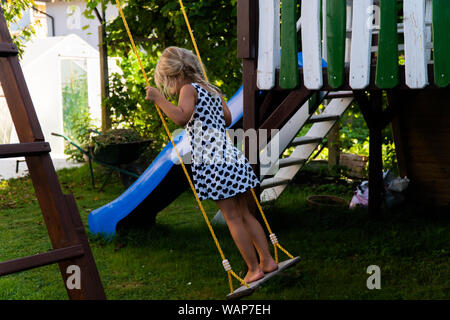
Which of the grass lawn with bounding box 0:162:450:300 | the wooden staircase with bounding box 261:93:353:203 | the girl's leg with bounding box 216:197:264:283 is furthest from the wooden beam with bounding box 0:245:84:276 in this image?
the wooden staircase with bounding box 261:93:353:203

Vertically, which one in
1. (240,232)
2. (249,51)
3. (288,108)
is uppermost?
(249,51)

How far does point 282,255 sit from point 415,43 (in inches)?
77.4

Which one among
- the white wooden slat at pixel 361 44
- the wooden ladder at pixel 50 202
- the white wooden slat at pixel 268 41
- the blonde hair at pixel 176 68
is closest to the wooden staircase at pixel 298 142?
the white wooden slat at pixel 268 41

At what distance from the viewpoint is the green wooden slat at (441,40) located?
126 inches

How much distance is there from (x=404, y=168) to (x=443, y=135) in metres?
0.58

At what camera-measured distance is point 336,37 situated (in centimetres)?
344

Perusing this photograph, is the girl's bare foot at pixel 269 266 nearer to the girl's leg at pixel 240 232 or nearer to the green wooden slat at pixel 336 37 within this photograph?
the girl's leg at pixel 240 232

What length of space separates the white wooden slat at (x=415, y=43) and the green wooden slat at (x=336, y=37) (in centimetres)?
37

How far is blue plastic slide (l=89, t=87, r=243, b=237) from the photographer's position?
4758 millimetres

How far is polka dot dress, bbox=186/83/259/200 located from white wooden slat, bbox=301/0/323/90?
2.09 feet

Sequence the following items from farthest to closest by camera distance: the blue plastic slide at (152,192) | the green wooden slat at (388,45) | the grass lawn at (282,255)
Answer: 1. the blue plastic slide at (152,192)
2. the grass lawn at (282,255)
3. the green wooden slat at (388,45)

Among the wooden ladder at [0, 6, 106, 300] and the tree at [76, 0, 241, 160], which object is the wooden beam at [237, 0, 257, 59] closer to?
the wooden ladder at [0, 6, 106, 300]

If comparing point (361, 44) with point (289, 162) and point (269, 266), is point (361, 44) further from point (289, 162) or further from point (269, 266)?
point (289, 162)

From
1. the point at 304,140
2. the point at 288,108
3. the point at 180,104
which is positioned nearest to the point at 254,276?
the point at 180,104
